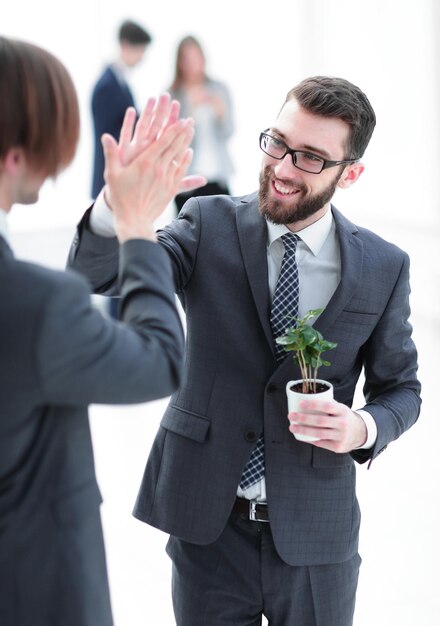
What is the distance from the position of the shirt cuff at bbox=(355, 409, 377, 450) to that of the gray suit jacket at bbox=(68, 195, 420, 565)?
0.01 m

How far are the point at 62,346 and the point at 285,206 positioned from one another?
87 cm

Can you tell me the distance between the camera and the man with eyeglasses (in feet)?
6.08

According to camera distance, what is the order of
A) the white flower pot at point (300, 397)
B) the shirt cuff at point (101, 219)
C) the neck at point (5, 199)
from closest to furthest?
1. the neck at point (5, 199)
2. the shirt cuff at point (101, 219)
3. the white flower pot at point (300, 397)

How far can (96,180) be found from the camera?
5.94m

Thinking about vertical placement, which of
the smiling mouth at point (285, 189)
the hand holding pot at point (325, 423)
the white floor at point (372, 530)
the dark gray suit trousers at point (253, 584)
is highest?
the smiling mouth at point (285, 189)

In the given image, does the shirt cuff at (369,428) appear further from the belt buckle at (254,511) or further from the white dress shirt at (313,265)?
the belt buckle at (254,511)

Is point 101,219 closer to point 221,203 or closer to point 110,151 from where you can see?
point 110,151

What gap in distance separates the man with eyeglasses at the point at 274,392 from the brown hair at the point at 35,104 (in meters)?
0.56

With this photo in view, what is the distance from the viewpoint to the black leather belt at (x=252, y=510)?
1.87 meters

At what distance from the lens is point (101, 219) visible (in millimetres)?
1624

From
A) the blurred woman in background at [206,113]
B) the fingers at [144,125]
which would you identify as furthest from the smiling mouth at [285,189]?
the blurred woman in background at [206,113]

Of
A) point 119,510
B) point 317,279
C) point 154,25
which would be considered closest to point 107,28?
point 154,25

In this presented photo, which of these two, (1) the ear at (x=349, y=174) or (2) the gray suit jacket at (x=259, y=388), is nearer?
(2) the gray suit jacket at (x=259, y=388)

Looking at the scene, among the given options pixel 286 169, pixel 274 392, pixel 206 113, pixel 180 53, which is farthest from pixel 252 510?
pixel 180 53
